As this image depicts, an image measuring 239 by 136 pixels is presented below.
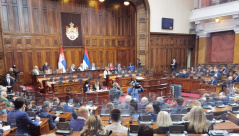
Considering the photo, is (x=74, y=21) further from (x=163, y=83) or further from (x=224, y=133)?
(x=224, y=133)

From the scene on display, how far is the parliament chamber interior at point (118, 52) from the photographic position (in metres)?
6.53

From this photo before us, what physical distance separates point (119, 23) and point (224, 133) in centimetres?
1281

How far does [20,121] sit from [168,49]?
549 inches

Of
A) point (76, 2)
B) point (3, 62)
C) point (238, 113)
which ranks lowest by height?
point (238, 113)

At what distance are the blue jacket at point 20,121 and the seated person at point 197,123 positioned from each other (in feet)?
10.2

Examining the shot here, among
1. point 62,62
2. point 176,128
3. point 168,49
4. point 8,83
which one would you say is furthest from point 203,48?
point 8,83

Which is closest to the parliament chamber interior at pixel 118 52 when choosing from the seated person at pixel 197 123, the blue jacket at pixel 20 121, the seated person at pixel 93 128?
the blue jacket at pixel 20 121

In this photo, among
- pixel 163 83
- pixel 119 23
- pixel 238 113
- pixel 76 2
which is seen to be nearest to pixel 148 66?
pixel 119 23

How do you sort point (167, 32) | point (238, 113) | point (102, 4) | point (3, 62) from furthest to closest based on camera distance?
point (167, 32)
point (102, 4)
point (3, 62)
point (238, 113)

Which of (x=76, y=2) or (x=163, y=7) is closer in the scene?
(x=76, y=2)

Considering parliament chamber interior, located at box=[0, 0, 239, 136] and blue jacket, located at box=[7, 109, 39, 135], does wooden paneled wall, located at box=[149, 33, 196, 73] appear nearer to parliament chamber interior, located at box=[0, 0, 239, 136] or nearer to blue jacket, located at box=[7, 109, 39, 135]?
parliament chamber interior, located at box=[0, 0, 239, 136]

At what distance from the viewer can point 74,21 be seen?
1263 cm

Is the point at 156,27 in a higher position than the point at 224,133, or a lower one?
higher

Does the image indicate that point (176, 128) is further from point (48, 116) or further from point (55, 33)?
point (55, 33)
